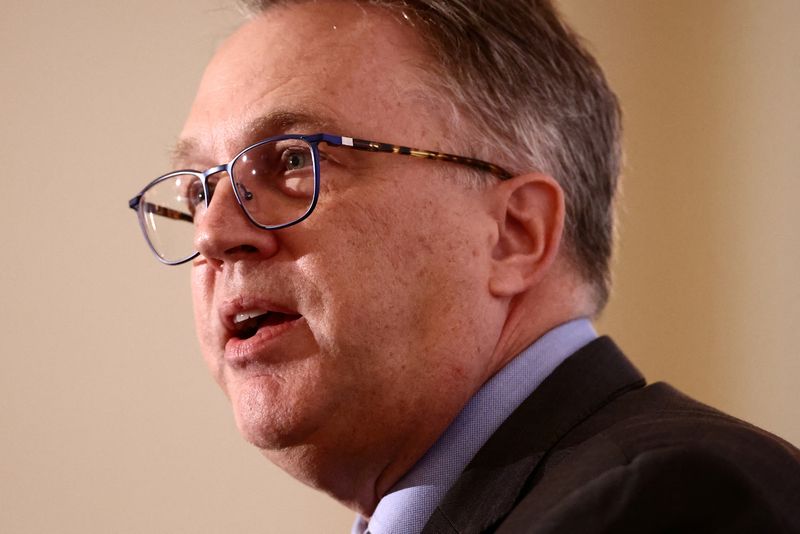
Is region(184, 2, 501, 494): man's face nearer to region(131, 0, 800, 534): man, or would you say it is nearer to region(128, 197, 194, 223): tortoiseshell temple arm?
region(131, 0, 800, 534): man

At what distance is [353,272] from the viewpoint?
1.12 meters

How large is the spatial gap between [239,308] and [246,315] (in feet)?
0.07

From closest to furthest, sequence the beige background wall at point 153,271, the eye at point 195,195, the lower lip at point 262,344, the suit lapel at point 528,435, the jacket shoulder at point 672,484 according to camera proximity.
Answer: the jacket shoulder at point 672,484
the suit lapel at point 528,435
the lower lip at point 262,344
the eye at point 195,195
the beige background wall at point 153,271

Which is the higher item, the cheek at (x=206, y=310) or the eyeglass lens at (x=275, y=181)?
the eyeglass lens at (x=275, y=181)

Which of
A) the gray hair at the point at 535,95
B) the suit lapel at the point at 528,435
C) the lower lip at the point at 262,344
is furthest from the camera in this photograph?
the gray hair at the point at 535,95

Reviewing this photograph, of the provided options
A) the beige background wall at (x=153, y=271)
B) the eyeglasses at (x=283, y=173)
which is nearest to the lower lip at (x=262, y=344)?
the eyeglasses at (x=283, y=173)

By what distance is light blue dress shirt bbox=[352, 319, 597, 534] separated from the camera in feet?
3.76

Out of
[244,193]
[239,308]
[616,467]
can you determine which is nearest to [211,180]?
[244,193]

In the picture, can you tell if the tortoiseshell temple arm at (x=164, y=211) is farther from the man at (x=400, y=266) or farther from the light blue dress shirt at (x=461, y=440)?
the light blue dress shirt at (x=461, y=440)

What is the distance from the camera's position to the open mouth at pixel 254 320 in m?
1.16

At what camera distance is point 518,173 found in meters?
1.24

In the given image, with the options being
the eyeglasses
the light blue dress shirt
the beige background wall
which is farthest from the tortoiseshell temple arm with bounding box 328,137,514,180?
the beige background wall

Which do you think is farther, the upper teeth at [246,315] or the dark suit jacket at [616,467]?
the upper teeth at [246,315]

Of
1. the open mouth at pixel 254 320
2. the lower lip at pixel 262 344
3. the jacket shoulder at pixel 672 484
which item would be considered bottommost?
the jacket shoulder at pixel 672 484
